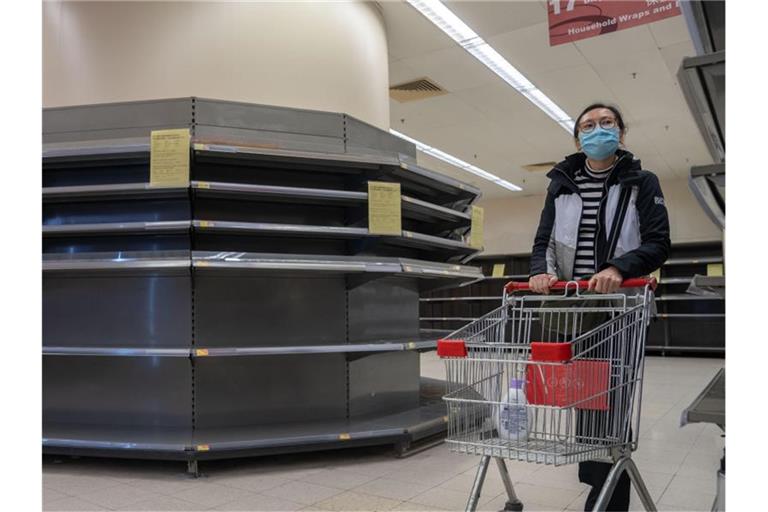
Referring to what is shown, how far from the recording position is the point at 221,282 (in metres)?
3.32

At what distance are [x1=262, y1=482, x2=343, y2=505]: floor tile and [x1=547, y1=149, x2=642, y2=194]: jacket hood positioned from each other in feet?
5.49

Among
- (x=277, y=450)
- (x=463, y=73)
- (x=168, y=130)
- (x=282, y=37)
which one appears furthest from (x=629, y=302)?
(x=463, y=73)

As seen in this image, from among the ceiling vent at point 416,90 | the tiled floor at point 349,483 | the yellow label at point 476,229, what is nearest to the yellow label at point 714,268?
the ceiling vent at point 416,90

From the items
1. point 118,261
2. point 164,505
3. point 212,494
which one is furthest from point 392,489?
point 118,261

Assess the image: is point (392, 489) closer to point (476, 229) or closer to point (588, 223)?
point (588, 223)

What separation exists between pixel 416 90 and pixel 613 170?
535cm

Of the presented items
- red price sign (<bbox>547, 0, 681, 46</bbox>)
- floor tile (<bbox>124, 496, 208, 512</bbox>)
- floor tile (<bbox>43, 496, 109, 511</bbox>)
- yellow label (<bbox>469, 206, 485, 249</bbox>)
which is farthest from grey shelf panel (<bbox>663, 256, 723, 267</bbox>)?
floor tile (<bbox>43, 496, 109, 511</bbox>)

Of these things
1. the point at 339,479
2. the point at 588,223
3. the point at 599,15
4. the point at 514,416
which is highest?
the point at 599,15

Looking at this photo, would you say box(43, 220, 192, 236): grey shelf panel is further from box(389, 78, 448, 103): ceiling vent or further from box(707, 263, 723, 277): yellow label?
box(707, 263, 723, 277): yellow label

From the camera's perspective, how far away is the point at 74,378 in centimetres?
344

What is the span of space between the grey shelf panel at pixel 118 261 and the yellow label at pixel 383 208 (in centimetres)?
105

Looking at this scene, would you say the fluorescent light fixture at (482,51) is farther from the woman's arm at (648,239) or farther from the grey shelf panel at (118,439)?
the grey shelf panel at (118,439)

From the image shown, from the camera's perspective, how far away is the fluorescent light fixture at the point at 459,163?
375 inches

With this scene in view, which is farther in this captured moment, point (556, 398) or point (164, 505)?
point (164, 505)
